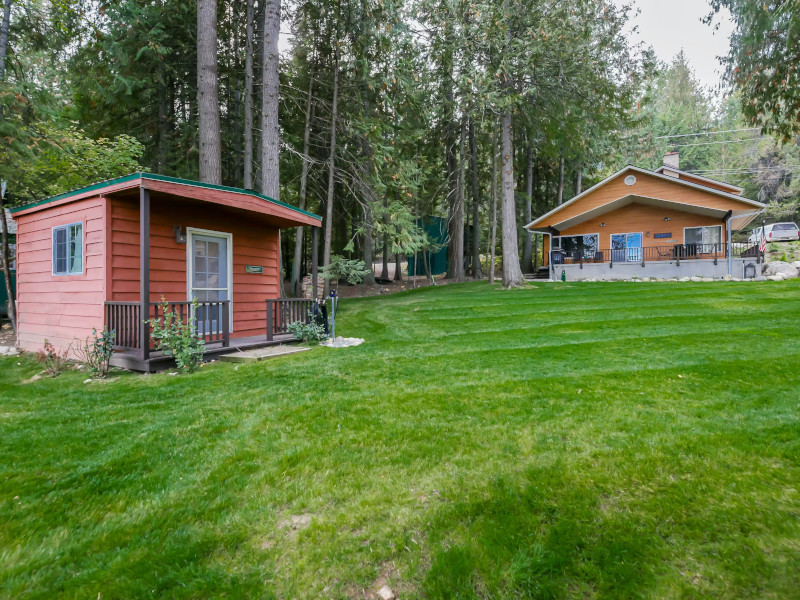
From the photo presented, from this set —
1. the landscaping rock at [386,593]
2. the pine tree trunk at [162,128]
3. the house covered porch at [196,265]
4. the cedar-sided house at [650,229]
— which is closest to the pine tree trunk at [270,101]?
the house covered porch at [196,265]

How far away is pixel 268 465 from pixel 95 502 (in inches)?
37.0

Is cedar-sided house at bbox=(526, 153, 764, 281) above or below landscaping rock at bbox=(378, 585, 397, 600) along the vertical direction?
above

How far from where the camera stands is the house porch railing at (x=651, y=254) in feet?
54.4

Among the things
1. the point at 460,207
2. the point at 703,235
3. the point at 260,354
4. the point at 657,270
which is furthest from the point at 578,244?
the point at 260,354

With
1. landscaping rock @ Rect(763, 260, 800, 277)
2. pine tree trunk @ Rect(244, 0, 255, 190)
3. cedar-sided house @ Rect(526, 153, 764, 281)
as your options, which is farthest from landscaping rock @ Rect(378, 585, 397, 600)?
landscaping rock @ Rect(763, 260, 800, 277)

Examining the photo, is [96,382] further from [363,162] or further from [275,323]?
[363,162]

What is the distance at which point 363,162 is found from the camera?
43.3 ft

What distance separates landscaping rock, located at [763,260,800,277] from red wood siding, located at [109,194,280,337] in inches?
722

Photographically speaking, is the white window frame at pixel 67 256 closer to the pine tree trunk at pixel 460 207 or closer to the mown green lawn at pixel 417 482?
the mown green lawn at pixel 417 482

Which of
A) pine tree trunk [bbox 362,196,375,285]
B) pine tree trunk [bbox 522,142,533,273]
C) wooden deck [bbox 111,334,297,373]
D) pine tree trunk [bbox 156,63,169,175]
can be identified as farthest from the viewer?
pine tree trunk [bbox 522,142,533,273]

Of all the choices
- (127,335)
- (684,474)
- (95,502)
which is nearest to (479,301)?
(127,335)

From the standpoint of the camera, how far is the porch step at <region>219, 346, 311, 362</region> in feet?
19.5

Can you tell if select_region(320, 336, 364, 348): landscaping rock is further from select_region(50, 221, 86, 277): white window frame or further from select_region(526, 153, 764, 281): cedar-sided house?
select_region(526, 153, 764, 281): cedar-sided house

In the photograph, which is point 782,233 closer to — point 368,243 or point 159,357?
point 368,243
